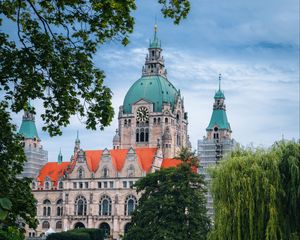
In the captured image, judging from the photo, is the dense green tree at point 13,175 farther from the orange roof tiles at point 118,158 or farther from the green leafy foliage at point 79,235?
the orange roof tiles at point 118,158

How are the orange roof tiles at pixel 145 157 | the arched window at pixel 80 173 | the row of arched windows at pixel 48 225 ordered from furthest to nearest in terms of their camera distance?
the row of arched windows at pixel 48 225 → the arched window at pixel 80 173 → the orange roof tiles at pixel 145 157

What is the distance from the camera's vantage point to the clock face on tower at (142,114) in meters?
147

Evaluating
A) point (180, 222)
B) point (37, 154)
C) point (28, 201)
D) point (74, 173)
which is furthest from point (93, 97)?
point (37, 154)

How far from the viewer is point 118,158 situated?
4921 inches

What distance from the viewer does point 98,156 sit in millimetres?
126938

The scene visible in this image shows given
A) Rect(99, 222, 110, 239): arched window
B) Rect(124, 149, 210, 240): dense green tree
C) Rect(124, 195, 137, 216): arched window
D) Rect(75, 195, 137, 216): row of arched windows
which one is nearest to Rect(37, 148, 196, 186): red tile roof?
Rect(124, 195, 137, 216): arched window

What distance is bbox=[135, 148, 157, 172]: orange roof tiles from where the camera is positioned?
12156 cm

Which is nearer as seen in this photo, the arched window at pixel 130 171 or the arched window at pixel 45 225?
the arched window at pixel 130 171

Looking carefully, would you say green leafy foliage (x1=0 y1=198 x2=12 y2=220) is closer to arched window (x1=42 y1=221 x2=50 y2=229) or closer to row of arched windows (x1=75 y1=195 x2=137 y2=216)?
row of arched windows (x1=75 y1=195 x2=137 y2=216)

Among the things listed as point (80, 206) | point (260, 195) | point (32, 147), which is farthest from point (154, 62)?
point (260, 195)

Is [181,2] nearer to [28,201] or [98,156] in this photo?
[28,201]

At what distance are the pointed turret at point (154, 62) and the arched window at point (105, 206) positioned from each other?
4040 centimetres

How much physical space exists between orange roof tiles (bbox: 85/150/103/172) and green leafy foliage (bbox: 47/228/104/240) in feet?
70.9

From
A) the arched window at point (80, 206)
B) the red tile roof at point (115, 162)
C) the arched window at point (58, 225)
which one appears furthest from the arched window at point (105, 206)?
the arched window at point (58, 225)
